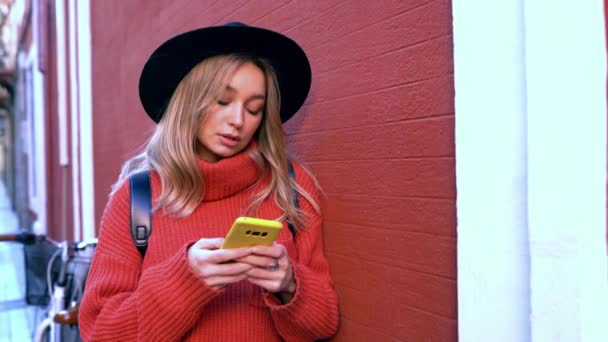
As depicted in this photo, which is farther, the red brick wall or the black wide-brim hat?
the black wide-brim hat

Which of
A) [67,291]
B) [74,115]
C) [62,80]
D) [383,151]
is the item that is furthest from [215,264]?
[62,80]

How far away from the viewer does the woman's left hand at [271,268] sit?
4.73 ft

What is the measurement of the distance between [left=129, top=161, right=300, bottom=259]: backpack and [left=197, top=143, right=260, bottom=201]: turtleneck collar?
→ 185mm

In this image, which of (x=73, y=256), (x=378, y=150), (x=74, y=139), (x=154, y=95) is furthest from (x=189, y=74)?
(x=74, y=139)

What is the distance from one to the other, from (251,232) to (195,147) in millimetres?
603

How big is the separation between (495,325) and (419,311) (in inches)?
11.0

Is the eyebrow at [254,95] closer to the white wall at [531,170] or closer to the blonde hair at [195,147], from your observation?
the blonde hair at [195,147]

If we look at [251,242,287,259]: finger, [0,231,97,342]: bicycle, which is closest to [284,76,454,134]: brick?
[251,242,287,259]: finger

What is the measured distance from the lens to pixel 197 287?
4.82 ft

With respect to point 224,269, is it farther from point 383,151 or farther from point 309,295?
point 383,151

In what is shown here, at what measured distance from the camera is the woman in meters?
1.50

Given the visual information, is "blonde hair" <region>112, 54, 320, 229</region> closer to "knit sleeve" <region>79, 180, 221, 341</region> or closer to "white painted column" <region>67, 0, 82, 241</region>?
"knit sleeve" <region>79, 180, 221, 341</region>

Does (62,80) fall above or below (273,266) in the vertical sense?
above

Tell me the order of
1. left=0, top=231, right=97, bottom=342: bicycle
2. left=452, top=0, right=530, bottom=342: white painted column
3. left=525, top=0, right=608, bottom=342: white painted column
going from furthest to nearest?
left=0, top=231, right=97, bottom=342: bicycle
left=452, top=0, right=530, bottom=342: white painted column
left=525, top=0, right=608, bottom=342: white painted column
